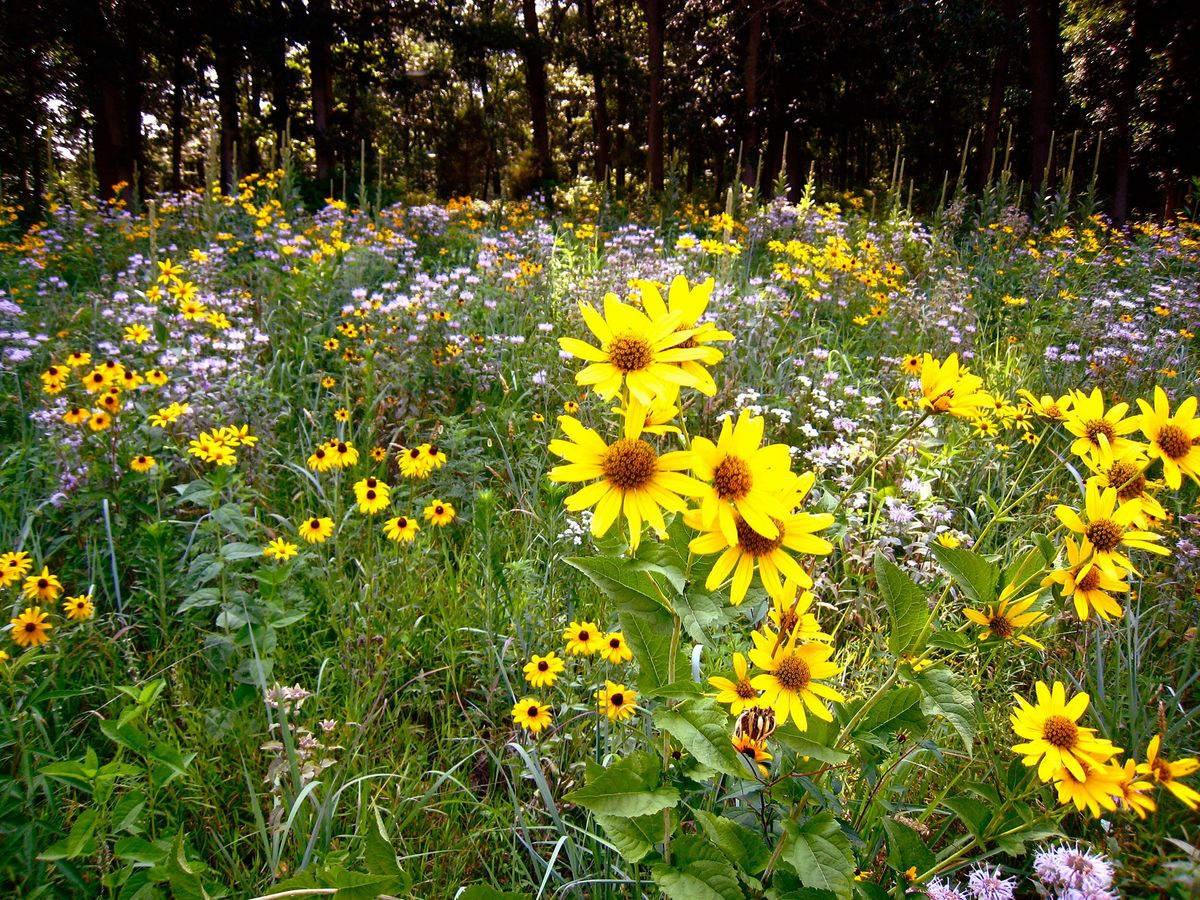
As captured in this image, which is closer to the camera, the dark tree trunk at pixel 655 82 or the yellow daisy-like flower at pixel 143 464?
the yellow daisy-like flower at pixel 143 464

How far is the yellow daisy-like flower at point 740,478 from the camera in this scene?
2.35ft

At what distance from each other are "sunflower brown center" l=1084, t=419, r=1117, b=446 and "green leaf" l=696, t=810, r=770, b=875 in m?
0.75

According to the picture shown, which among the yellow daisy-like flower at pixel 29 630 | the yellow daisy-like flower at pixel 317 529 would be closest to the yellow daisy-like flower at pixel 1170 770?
the yellow daisy-like flower at pixel 317 529

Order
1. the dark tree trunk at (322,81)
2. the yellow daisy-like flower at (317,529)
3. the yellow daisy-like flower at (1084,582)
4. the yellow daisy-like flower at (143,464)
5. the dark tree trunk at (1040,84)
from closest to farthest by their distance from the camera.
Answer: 1. the yellow daisy-like flower at (1084,582)
2. the yellow daisy-like flower at (317,529)
3. the yellow daisy-like flower at (143,464)
4. the dark tree trunk at (1040,84)
5. the dark tree trunk at (322,81)

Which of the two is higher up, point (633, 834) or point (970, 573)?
point (970, 573)

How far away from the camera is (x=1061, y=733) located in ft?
2.87

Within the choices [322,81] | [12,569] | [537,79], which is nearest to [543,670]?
[12,569]

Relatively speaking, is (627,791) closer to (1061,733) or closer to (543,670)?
(1061,733)

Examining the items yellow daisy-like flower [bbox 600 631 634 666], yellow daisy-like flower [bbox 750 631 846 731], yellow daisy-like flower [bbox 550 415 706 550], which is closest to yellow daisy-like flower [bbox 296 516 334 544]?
yellow daisy-like flower [bbox 600 631 634 666]

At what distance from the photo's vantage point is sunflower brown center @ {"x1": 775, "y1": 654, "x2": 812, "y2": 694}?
849mm

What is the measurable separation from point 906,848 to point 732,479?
62cm

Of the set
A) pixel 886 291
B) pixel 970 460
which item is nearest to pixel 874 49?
pixel 886 291

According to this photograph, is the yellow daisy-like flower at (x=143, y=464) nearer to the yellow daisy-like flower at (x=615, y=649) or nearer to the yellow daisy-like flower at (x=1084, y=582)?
the yellow daisy-like flower at (x=615, y=649)

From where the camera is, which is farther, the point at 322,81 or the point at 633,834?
the point at 322,81
